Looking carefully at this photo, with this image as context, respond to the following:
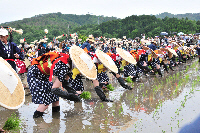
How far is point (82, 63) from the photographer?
499 cm

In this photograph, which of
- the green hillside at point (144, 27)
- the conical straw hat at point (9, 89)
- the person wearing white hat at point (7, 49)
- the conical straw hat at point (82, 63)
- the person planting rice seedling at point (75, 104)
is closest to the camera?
the conical straw hat at point (9, 89)

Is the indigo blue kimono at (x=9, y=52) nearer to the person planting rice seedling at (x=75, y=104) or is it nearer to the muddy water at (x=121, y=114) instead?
the person planting rice seedling at (x=75, y=104)

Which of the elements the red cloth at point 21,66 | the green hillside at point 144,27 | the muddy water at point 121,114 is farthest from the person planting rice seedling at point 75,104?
the green hillside at point 144,27

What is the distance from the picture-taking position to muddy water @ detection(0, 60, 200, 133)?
4.71 metres

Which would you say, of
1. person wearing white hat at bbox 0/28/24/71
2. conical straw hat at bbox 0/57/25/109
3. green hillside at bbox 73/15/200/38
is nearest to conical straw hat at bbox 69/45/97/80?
conical straw hat at bbox 0/57/25/109

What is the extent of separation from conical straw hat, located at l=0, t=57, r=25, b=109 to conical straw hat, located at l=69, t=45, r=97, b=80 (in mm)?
1221

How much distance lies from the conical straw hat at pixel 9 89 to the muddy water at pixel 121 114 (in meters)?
1.03

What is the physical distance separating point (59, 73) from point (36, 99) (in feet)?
2.84

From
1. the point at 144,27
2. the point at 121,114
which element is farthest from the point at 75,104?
the point at 144,27

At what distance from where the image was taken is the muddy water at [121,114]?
471cm

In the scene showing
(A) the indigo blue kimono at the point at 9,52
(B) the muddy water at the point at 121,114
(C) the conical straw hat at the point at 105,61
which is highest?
(A) the indigo blue kimono at the point at 9,52

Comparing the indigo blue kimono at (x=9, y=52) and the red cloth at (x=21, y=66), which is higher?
the indigo blue kimono at (x=9, y=52)

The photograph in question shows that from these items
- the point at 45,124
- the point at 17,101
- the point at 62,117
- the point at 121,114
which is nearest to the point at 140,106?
the point at 121,114

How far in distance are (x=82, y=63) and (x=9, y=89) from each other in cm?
167
